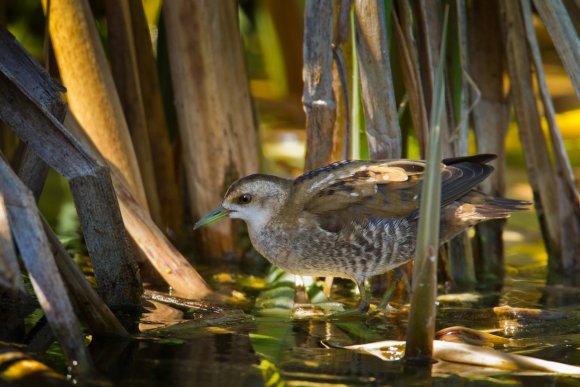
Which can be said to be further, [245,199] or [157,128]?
[157,128]

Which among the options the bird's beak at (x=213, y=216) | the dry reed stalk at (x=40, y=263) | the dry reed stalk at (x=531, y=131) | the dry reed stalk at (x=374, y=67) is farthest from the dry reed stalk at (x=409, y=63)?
the dry reed stalk at (x=40, y=263)

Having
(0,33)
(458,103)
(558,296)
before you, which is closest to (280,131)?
(458,103)

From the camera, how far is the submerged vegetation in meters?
2.98

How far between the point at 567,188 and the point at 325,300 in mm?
1363

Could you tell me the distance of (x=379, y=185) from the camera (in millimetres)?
3963

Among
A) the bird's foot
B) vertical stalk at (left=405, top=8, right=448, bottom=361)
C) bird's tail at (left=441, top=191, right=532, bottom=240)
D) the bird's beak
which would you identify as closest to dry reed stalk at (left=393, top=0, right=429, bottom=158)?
bird's tail at (left=441, top=191, right=532, bottom=240)

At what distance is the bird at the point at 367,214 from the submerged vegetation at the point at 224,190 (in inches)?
7.0

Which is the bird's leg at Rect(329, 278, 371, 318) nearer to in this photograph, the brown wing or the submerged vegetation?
the submerged vegetation

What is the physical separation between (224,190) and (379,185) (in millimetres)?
1071

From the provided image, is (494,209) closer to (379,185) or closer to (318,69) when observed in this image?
(379,185)

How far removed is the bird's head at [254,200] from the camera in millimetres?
4113

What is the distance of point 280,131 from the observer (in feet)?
21.4

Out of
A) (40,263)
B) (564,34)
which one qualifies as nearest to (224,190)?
(564,34)

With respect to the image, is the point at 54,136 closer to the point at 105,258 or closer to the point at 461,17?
the point at 105,258
